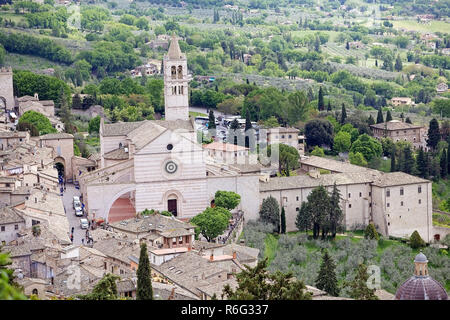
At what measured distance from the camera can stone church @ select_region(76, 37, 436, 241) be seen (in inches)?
1810

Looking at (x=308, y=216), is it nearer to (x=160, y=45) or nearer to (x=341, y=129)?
(x=341, y=129)

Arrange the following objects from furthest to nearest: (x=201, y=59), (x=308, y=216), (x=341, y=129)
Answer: (x=201, y=59)
(x=341, y=129)
(x=308, y=216)

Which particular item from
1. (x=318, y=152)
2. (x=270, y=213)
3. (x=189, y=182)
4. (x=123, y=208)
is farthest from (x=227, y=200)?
(x=318, y=152)

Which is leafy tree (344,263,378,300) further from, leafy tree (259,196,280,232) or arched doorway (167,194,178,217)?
arched doorway (167,194,178,217)

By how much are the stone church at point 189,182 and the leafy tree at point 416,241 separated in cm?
155

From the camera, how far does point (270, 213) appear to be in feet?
156

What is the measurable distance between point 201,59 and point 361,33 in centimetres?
6019

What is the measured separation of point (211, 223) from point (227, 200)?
3135 mm

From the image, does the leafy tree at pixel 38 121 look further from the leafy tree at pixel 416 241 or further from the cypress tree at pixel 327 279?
the cypress tree at pixel 327 279

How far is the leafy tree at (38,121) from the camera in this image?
57656 mm

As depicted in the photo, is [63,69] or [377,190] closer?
[377,190]

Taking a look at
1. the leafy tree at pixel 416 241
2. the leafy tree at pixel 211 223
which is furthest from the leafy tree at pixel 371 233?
the leafy tree at pixel 211 223

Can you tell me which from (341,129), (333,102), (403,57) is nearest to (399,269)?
(341,129)

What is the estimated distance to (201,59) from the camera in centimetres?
11238
